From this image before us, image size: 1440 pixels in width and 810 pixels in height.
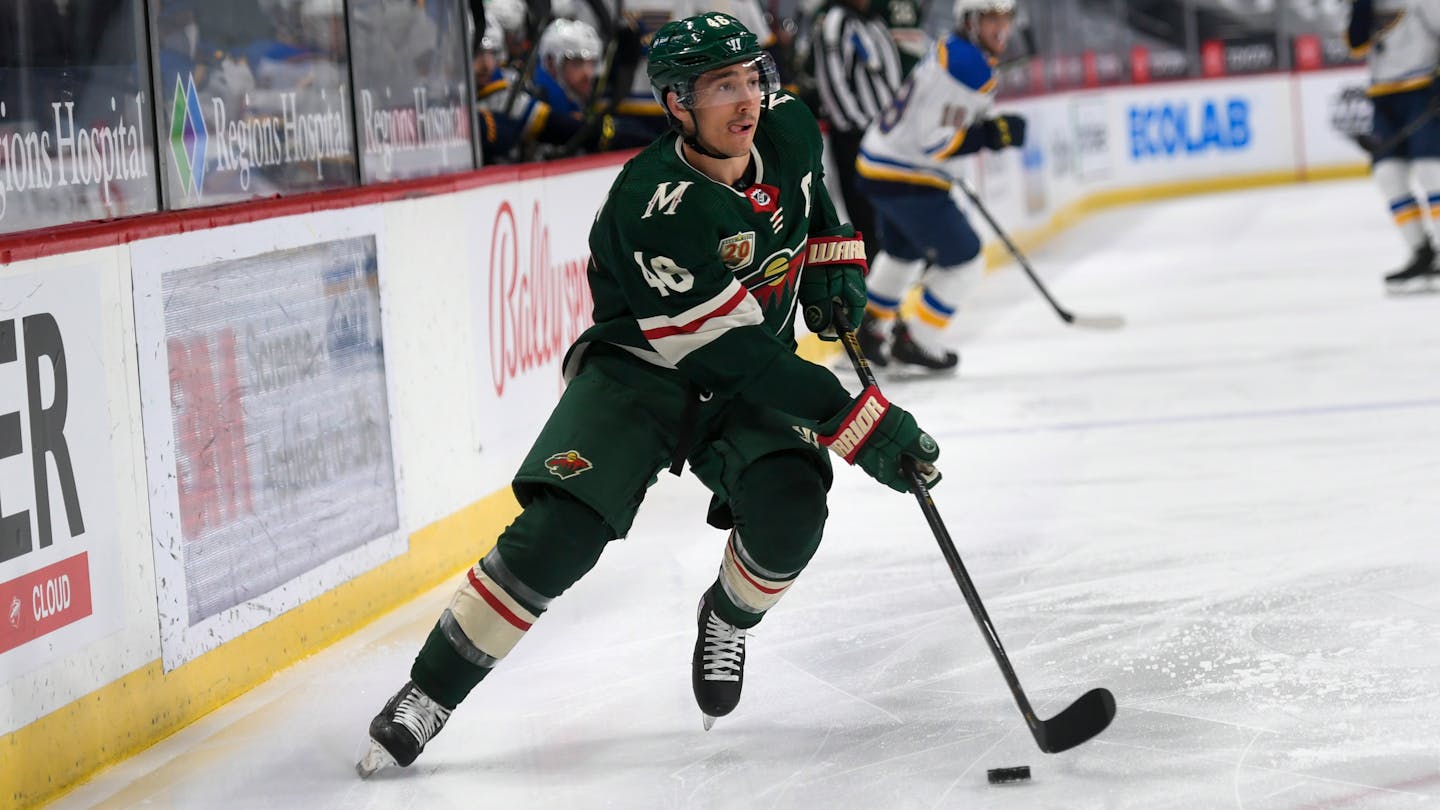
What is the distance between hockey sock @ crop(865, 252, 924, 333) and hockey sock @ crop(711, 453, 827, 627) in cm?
387

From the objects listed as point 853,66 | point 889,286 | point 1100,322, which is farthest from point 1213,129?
point 889,286

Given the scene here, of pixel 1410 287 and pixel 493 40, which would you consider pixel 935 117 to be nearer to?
pixel 493 40

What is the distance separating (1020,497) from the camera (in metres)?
4.39

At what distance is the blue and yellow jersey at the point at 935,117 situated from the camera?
618cm

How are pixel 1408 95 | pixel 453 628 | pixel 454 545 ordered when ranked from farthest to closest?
pixel 1408 95
pixel 454 545
pixel 453 628

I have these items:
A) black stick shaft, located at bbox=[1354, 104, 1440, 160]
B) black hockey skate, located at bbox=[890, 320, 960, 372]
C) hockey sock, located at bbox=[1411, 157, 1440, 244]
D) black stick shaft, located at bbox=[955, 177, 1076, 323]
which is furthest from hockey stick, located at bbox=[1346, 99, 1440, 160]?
A: black hockey skate, located at bbox=[890, 320, 960, 372]

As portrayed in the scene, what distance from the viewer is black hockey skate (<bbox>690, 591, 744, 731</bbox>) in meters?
2.76

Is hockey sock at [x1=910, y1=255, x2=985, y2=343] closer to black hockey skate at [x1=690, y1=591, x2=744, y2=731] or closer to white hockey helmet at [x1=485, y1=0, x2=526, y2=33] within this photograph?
white hockey helmet at [x1=485, y1=0, x2=526, y2=33]

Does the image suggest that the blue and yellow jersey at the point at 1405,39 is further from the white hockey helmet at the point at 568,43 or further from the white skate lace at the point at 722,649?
the white skate lace at the point at 722,649

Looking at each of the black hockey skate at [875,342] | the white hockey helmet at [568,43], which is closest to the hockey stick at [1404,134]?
the black hockey skate at [875,342]

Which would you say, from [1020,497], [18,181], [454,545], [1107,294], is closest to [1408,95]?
[1107,294]

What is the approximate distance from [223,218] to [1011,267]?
7183 mm

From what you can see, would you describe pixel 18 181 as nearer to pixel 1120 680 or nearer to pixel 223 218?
pixel 223 218

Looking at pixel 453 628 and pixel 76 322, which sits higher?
pixel 76 322
